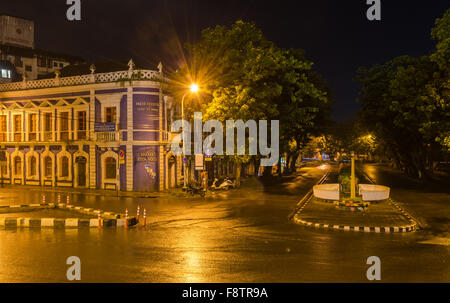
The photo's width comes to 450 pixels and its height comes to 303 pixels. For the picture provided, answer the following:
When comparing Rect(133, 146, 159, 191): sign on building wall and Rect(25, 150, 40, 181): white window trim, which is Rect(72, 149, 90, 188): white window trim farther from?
Rect(133, 146, 159, 191): sign on building wall

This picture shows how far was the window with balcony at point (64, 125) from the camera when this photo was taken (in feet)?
107

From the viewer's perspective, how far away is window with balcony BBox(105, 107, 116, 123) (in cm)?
3066

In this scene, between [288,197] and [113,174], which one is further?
[113,174]

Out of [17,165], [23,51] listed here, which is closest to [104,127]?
[17,165]

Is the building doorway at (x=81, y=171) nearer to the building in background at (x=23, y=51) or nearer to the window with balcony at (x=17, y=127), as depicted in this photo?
the window with balcony at (x=17, y=127)

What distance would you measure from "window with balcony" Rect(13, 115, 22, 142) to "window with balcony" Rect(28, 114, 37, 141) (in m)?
1.22

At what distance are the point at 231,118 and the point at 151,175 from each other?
7.90m

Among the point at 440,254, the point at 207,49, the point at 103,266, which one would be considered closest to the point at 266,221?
the point at 440,254

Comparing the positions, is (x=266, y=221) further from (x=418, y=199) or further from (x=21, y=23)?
(x=21, y=23)

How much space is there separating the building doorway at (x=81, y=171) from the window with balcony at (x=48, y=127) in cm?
367

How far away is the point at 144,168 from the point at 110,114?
17.7 ft

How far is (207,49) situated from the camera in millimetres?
29578

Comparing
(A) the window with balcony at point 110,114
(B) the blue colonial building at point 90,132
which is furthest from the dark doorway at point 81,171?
(A) the window with balcony at point 110,114

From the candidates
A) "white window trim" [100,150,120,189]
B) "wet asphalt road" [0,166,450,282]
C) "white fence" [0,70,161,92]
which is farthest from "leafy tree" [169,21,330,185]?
"wet asphalt road" [0,166,450,282]
